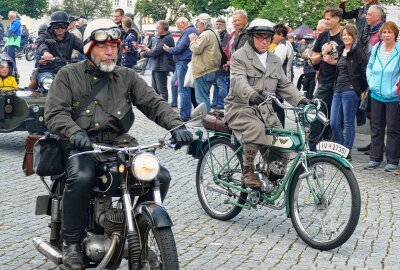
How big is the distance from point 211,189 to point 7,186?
8.31 ft

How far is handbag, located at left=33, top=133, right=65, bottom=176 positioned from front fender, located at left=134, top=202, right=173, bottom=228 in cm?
79

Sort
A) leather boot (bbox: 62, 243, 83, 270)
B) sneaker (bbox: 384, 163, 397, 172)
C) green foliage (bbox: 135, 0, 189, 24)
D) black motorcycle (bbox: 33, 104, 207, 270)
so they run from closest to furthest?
1. black motorcycle (bbox: 33, 104, 207, 270)
2. leather boot (bbox: 62, 243, 83, 270)
3. sneaker (bbox: 384, 163, 397, 172)
4. green foliage (bbox: 135, 0, 189, 24)

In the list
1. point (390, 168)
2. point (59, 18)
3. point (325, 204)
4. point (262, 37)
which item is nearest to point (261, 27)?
point (262, 37)

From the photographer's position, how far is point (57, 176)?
6273 mm

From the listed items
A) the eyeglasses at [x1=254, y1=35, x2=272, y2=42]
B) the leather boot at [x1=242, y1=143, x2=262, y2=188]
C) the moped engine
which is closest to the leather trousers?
the moped engine

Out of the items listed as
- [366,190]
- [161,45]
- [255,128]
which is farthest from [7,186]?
[161,45]

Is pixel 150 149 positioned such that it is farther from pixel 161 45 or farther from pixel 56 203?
Result: pixel 161 45

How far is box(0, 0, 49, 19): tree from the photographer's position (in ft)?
282

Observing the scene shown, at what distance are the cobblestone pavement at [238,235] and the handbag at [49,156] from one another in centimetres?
90

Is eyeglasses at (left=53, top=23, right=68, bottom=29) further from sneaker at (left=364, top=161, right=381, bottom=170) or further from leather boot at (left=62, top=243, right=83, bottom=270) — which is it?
leather boot at (left=62, top=243, right=83, bottom=270)

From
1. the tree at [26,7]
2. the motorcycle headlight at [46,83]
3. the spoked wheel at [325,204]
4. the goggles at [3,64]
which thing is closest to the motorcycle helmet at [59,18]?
the motorcycle headlight at [46,83]

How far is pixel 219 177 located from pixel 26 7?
273 feet

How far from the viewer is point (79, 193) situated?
18.8ft

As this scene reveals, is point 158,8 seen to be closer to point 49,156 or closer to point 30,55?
point 30,55
